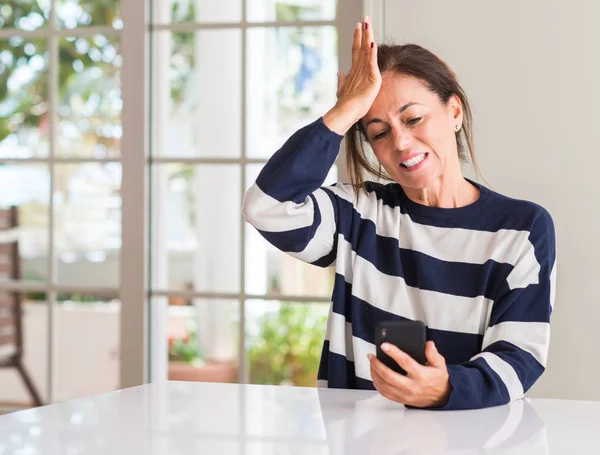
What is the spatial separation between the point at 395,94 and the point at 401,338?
61cm

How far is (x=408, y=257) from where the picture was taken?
1638 mm

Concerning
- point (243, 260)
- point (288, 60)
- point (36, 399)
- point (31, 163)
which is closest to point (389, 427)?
point (243, 260)

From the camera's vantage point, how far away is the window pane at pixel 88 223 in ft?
20.0

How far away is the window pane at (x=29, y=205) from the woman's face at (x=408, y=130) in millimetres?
4810

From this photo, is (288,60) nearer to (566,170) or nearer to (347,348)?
(566,170)

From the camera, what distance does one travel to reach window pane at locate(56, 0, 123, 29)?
6160 mm

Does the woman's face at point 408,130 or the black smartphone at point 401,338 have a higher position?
the woman's face at point 408,130

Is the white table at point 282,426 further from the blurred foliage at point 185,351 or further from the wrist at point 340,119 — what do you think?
the blurred foliage at point 185,351

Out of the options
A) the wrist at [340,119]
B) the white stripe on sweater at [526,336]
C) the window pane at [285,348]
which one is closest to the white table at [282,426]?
the white stripe on sweater at [526,336]

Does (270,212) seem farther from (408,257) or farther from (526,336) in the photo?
(526,336)

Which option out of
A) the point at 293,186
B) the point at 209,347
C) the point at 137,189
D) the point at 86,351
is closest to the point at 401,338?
the point at 293,186

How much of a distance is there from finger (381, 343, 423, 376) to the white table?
59mm

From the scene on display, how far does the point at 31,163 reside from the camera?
2939 mm

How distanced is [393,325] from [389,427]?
0.18 m
